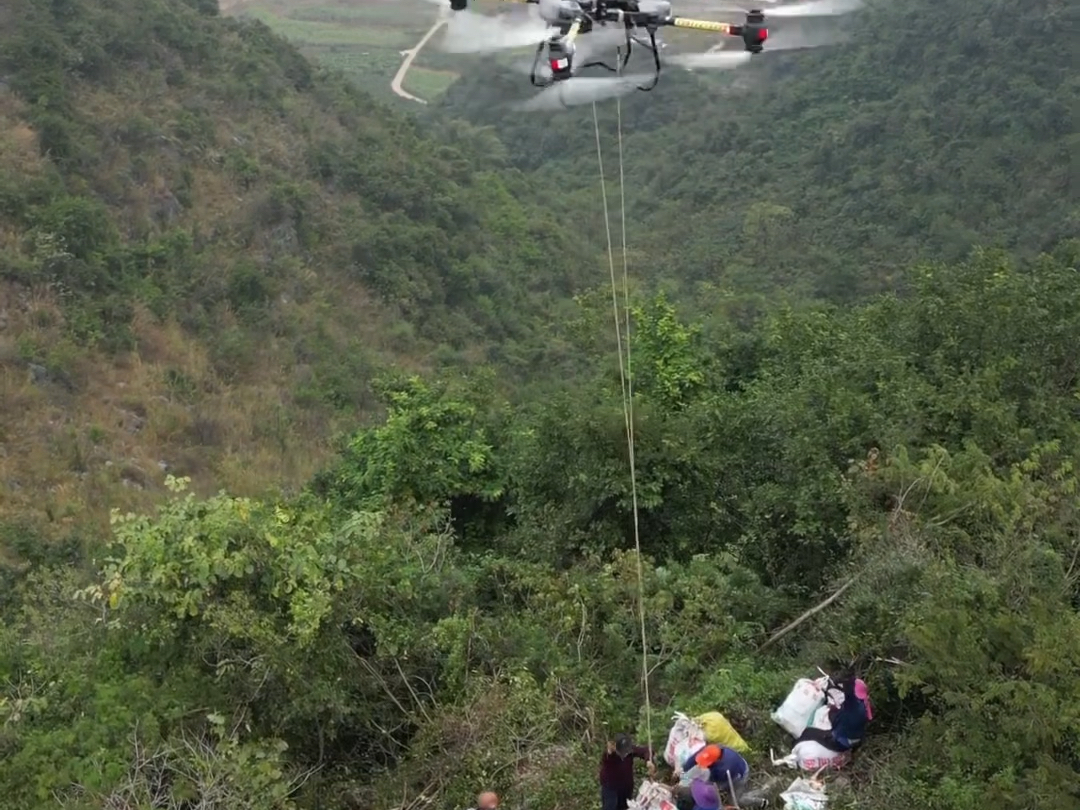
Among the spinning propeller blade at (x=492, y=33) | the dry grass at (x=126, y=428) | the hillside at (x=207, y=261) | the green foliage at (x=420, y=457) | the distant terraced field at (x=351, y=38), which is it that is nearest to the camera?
the spinning propeller blade at (x=492, y=33)

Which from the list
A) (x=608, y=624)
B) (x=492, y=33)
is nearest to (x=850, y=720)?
(x=608, y=624)

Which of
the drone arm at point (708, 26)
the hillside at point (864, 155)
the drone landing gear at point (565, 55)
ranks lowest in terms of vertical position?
the hillside at point (864, 155)

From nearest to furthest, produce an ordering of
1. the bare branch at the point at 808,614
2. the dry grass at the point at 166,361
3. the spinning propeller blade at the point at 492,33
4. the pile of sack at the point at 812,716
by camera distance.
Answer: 1. the pile of sack at the point at 812,716
2. the bare branch at the point at 808,614
3. the spinning propeller blade at the point at 492,33
4. the dry grass at the point at 166,361

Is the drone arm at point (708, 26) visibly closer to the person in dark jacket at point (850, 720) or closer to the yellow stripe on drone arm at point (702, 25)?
the yellow stripe on drone arm at point (702, 25)

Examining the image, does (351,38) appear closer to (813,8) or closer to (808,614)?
(813,8)

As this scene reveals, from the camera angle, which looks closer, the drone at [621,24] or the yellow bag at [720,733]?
the yellow bag at [720,733]

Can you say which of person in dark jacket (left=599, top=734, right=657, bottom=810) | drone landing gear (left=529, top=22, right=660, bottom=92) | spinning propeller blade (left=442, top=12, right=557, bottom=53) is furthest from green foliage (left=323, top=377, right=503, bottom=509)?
person in dark jacket (left=599, top=734, right=657, bottom=810)

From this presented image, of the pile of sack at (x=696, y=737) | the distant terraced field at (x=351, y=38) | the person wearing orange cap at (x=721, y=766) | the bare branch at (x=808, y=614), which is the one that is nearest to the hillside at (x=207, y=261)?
the distant terraced field at (x=351, y=38)
